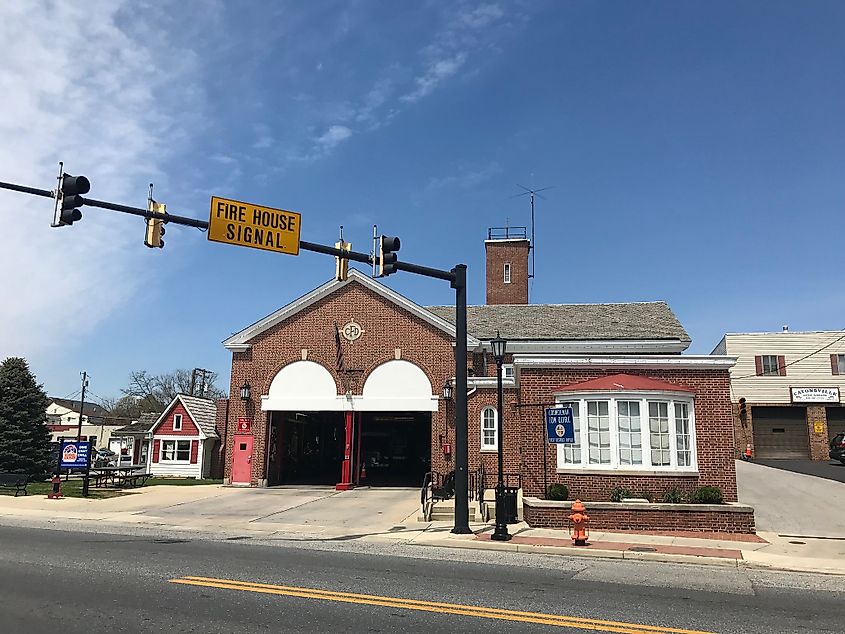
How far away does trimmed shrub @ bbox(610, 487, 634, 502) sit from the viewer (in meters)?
16.5

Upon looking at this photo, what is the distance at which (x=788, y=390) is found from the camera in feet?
147

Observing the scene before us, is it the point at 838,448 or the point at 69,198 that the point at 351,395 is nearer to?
the point at 69,198

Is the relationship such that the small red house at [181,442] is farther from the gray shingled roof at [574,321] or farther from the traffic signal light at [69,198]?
the traffic signal light at [69,198]

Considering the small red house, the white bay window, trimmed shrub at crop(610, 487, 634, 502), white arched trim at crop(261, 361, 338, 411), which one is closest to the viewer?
trimmed shrub at crop(610, 487, 634, 502)

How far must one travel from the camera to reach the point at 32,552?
40.6 ft

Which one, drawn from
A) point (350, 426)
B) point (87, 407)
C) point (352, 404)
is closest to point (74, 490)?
point (350, 426)

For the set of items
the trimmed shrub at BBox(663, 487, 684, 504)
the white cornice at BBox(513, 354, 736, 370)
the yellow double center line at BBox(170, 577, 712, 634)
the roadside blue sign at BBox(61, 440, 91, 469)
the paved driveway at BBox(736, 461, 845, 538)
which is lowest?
the yellow double center line at BBox(170, 577, 712, 634)

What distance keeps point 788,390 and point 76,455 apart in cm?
4157

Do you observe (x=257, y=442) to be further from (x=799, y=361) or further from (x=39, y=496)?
(x=799, y=361)

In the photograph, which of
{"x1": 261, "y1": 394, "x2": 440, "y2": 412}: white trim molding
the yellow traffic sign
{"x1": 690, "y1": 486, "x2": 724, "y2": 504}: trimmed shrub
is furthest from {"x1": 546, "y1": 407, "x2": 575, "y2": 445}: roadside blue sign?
{"x1": 261, "y1": 394, "x2": 440, "y2": 412}: white trim molding

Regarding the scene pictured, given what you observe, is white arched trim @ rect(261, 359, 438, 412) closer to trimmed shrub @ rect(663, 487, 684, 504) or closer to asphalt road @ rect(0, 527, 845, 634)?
trimmed shrub @ rect(663, 487, 684, 504)

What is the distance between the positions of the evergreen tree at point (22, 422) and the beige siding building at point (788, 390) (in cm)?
4109

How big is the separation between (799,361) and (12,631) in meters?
47.6

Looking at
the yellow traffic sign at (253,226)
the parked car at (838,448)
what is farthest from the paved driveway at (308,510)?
the parked car at (838,448)
